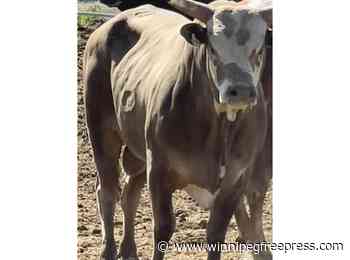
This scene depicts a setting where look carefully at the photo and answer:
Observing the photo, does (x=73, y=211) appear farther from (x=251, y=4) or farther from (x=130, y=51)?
(x=251, y=4)

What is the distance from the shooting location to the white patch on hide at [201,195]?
6.42 meters

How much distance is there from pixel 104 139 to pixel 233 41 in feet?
4.17

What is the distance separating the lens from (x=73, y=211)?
22.0ft

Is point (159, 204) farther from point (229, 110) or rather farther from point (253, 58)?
point (253, 58)

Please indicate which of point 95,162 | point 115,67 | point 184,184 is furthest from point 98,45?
point 184,184

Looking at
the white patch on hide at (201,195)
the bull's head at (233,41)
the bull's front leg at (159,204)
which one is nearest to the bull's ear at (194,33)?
the bull's head at (233,41)

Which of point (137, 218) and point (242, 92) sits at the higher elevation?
point (242, 92)

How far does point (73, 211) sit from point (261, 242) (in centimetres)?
97

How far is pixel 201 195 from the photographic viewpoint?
647 cm

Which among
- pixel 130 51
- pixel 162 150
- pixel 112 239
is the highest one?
pixel 130 51

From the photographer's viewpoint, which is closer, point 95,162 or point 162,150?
point 162,150

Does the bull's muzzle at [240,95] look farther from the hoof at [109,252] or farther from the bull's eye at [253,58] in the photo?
the hoof at [109,252]

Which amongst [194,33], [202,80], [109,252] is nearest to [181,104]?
[202,80]

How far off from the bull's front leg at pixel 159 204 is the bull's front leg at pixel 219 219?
199mm
